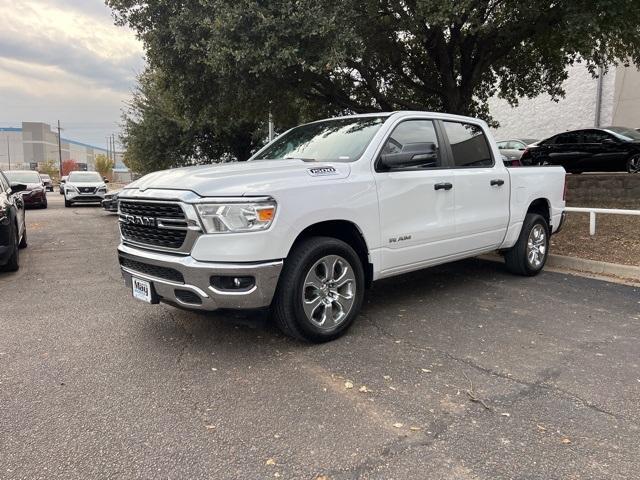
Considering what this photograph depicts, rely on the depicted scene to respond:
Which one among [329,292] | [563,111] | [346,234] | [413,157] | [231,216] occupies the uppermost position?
[563,111]

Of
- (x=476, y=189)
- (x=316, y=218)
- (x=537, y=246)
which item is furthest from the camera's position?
(x=537, y=246)

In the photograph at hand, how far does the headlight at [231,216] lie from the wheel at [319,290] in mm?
458

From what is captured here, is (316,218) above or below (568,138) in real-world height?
below

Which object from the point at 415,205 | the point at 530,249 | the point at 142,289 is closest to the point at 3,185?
the point at 142,289

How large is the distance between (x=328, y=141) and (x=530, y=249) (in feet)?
10.6

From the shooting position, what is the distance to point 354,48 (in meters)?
9.97

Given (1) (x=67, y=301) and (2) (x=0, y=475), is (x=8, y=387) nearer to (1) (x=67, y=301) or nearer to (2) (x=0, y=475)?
(2) (x=0, y=475)

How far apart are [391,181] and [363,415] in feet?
7.30

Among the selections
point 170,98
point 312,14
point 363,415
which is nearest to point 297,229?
point 363,415

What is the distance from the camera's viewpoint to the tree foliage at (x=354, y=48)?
9070mm

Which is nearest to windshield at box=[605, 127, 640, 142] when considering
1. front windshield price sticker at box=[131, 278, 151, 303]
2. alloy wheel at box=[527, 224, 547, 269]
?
alloy wheel at box=[527, 224, 547, 269]

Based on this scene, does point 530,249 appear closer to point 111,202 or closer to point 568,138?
point 568,138

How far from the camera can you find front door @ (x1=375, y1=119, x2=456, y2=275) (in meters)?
4.62

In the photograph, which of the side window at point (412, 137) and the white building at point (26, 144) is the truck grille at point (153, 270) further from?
the white building at point (26, 144)
